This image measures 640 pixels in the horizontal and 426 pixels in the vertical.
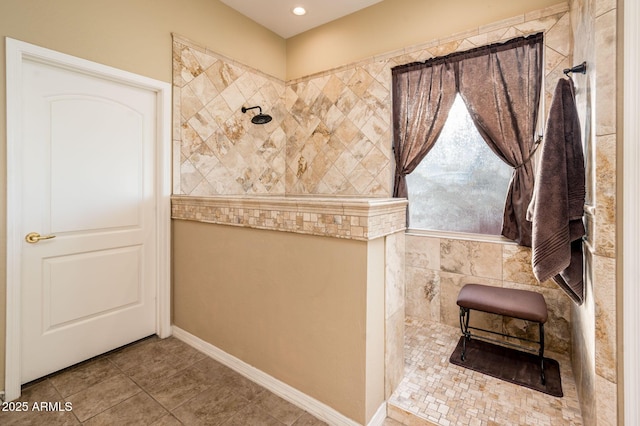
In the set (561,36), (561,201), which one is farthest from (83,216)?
(561,36)

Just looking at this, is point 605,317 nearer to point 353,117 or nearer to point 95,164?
point 353,117

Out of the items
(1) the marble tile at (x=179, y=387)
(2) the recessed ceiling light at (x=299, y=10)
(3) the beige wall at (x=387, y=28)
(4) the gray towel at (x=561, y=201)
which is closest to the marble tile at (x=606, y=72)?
(4) the gray towel at (x=561, y=201)

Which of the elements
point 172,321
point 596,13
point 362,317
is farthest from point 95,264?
point 596,13

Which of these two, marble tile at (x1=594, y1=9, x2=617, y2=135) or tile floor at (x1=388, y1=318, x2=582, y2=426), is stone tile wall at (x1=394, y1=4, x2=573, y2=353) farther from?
marble tile at (x1=594, y1=9, x2=617, y2=135)

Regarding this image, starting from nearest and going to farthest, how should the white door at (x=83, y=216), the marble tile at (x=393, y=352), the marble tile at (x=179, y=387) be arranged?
the marble tile at (x=393, y=352) < the marble tile at (x=179, y=387) < the white door at (x=83, y=216)

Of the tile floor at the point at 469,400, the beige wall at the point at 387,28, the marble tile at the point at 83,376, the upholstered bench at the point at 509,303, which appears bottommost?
the marble tile at the point at 83,376

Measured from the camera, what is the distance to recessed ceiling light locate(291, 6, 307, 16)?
9.93 feet

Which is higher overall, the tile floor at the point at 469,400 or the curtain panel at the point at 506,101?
the curtain panel at the point at 506,101

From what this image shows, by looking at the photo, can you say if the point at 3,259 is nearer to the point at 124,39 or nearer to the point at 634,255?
the point at 124,39

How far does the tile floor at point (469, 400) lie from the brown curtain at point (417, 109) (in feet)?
4.98

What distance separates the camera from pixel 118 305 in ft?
7.72

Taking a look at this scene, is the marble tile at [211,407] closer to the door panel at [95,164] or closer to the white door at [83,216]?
the white door at [83,216]

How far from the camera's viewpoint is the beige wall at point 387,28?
95.6 inches

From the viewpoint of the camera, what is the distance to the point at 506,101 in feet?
7.73
